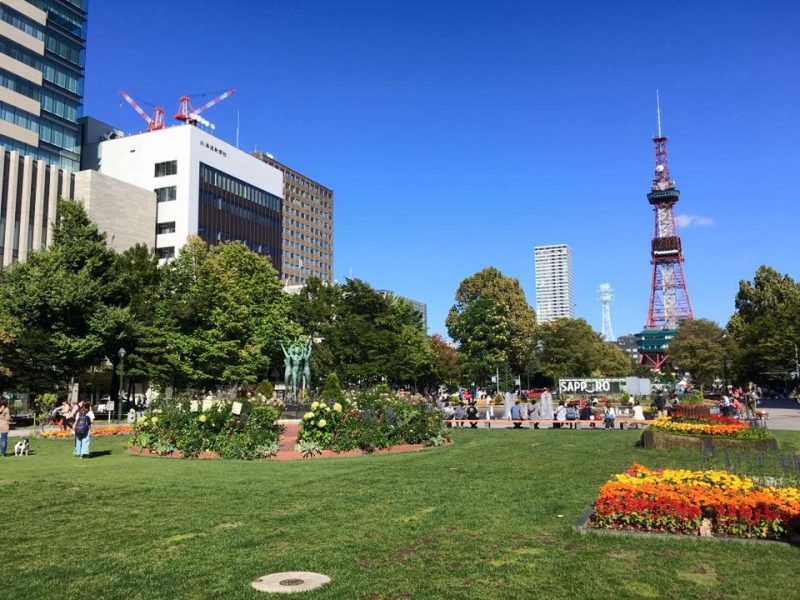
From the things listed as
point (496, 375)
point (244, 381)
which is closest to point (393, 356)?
point (244, 381)

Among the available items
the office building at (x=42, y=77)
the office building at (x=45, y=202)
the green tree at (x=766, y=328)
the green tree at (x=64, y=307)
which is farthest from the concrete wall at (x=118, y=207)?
the green tree at (x=766, y=328)

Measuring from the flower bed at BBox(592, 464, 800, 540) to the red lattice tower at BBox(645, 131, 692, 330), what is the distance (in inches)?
5477

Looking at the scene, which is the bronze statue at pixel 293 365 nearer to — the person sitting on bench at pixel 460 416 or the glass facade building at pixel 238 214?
the person sitting on bench at pixel 460 416

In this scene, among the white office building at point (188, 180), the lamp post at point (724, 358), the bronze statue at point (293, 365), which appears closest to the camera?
the bronze statue at point (293, 365)

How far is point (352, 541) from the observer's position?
26.2 ft

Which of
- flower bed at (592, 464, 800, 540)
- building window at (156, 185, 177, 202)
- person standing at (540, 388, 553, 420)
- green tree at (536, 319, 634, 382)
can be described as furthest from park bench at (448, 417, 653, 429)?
building window at (156, 185, 177, 202)

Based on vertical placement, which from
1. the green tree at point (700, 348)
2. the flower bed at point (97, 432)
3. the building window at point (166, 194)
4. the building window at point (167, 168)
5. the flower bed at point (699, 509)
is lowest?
the flower bed at point (97, 432)

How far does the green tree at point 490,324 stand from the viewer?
7244cm

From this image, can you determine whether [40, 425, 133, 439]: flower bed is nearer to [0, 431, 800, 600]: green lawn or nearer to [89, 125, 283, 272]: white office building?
[0, 431, 800, 600]: green lawn

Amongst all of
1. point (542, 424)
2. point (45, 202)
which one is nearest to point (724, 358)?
point (542, 424)

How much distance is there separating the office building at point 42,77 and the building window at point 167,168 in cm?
865

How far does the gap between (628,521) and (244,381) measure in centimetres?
4330

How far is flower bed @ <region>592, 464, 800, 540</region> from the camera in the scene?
305 inches

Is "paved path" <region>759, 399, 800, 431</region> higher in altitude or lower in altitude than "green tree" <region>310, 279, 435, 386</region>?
lower
